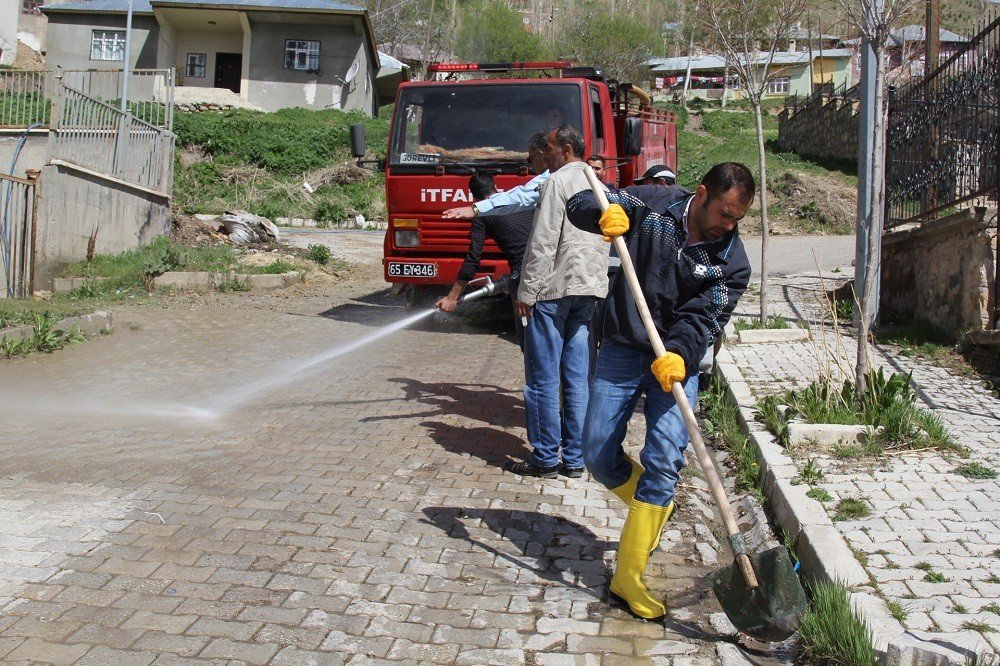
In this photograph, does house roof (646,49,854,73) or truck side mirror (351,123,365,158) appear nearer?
truck side mirror (351,123,365,158)

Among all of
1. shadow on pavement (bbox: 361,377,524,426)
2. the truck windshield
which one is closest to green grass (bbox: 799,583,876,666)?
shadow on pavement (bbox: 361,377,524,426)

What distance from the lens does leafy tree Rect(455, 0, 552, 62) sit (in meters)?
60.4

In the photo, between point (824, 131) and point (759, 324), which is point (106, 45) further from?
point (759, 324)

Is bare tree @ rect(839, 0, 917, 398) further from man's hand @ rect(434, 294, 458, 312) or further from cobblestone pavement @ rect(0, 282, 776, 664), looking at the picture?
man's hand @ rect(434, 294, 458, 312)

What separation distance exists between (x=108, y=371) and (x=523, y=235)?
4.11 meters

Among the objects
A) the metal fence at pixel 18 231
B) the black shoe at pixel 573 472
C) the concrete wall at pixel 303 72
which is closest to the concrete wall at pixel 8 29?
the concrete wall at pixel 303 72

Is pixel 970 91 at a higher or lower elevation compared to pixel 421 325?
higher

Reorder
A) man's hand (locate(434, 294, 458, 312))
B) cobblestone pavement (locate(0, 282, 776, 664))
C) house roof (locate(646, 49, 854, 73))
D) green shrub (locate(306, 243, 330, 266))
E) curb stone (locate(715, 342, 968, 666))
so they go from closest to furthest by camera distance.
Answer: curb stone (locate(715, 342, 968, 666)), cobblestone pavement (locate(0, 282, 776, 664)), man's hand (locate(434, 294, 458, 312)), green shrub (locate(306, 243, 330, 266)), house roof (locate(646, 49, 854, 73))

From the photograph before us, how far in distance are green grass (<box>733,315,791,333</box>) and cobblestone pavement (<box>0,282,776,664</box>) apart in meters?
3.17

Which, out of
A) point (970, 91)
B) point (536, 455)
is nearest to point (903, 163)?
point (970, 91)

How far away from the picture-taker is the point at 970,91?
8906 mm

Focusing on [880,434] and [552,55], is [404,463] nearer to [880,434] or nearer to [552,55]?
[880,434]

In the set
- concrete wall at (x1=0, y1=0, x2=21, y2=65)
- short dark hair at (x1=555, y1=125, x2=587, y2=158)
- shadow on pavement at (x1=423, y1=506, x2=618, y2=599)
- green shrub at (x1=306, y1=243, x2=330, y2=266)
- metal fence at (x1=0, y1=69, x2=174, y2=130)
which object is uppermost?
concrete wall at (x1=0, y1=0, x2=21, y2=65)

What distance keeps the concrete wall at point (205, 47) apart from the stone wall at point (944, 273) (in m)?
34.6
